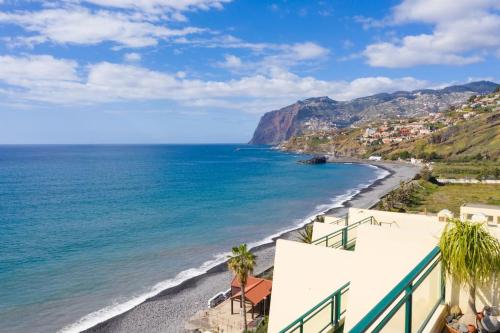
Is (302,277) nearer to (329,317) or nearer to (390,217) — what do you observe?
(329,317)

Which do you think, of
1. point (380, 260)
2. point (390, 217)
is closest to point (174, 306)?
point (390, 217)

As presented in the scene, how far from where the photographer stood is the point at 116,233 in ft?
156

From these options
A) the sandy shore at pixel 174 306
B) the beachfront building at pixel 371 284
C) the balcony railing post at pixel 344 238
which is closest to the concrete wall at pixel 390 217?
the beachfront building at pixel 371 284

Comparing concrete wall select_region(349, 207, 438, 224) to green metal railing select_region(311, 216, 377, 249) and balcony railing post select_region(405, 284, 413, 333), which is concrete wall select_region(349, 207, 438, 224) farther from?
balcony railing post select_region(405, 284, 413, 333)

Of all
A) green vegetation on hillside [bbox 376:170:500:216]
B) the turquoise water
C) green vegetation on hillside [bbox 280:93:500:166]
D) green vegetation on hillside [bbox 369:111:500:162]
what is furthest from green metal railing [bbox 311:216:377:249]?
green vegetation on hillside [bbox 369:111:500:162]

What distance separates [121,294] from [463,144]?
131m

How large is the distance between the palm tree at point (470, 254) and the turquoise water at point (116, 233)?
25.0 meters

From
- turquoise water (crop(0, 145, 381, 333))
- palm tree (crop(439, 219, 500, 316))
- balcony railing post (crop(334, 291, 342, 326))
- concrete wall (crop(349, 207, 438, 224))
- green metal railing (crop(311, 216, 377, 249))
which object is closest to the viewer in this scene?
palm tree (crop(439, 219, 500, 316))

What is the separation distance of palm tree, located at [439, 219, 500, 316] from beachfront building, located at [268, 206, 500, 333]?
7.9 inches

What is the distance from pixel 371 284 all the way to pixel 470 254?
2995 mm

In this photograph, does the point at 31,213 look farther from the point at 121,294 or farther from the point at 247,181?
the point at 247,181

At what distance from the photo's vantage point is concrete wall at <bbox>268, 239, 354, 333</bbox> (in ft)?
33.8

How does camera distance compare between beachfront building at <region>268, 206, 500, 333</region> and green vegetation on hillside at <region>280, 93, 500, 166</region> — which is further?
green vegetation on hillside at <region>280, 93, 500, 166</region>

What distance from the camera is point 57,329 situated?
2495 cm
